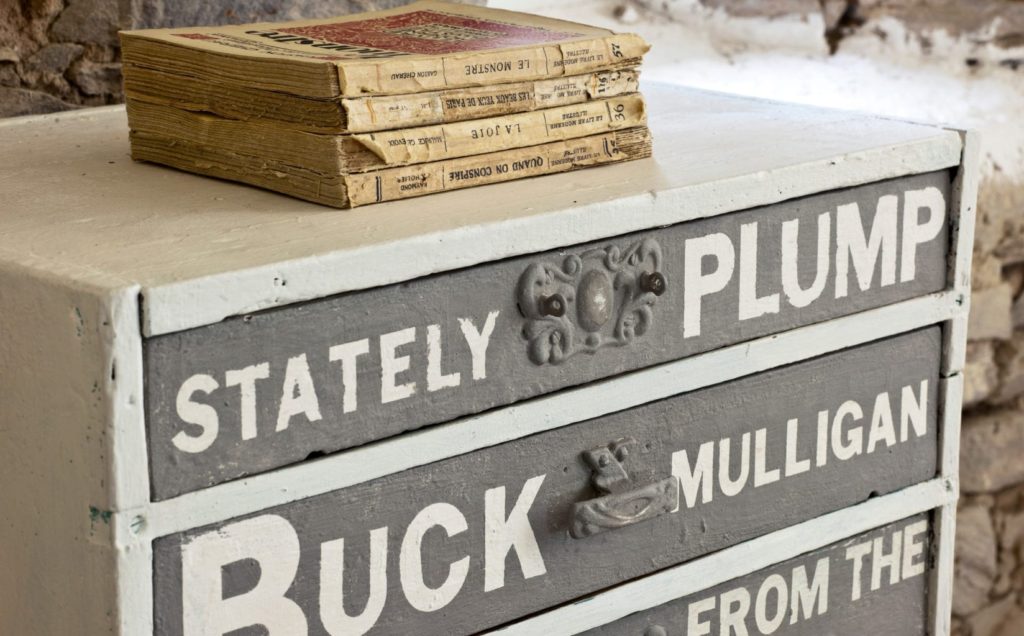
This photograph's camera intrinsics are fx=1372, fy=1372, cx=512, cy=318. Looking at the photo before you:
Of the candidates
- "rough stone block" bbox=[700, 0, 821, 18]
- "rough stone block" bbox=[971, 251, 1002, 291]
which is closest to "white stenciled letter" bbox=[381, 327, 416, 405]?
"rough stone block" bbox=[700, 0, 821, 18]

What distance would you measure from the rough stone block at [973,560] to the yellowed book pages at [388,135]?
1285 millimetres

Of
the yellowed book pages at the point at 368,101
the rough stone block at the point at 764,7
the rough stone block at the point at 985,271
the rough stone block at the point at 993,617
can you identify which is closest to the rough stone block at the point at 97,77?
the yellowed book pages at the point at 368,101

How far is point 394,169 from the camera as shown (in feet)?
3.38

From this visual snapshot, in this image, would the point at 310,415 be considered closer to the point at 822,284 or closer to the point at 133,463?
the point at 133,463

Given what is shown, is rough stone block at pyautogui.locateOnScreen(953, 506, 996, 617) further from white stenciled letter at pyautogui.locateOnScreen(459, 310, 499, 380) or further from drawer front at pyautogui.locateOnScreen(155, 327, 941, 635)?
white stenciled letter at pyautogui.locateOnScreen(459, 310, 499, 380)

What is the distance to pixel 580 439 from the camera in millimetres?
1077

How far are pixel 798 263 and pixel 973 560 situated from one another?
123 cm

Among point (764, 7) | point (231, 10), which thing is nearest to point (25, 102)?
point (231, 10)

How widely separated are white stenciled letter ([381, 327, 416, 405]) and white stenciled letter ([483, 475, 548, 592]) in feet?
0.40

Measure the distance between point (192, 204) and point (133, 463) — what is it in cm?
26

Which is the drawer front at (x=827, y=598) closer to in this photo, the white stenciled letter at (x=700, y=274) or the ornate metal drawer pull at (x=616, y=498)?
the ornate metal drawer pull at (x=616, y=498)

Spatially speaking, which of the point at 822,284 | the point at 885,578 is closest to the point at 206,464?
the point at 822,284

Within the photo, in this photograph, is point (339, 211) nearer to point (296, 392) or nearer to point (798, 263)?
point (296, 392)

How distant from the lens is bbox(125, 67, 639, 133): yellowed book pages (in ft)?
3.29
